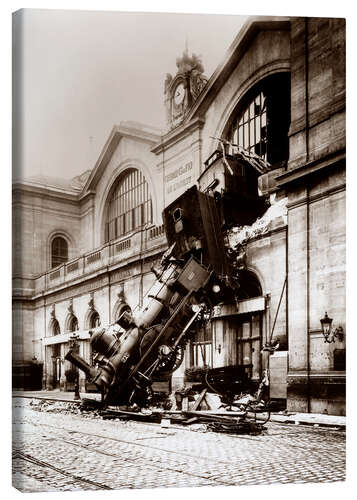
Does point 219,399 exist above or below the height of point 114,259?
below

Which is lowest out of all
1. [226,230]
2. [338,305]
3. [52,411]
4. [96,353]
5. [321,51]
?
[52,411]

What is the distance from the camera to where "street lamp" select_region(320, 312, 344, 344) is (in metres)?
8.37

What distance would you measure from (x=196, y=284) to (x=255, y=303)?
701 millimetres

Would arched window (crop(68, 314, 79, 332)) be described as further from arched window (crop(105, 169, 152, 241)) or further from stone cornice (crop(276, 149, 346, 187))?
stone cornice (crop(276, 149, 346, 187))

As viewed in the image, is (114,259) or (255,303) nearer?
(255,303)

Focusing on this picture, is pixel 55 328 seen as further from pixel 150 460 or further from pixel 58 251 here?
pixel 150 460

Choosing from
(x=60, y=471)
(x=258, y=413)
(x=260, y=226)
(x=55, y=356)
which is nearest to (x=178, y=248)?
(x=260, y=226)

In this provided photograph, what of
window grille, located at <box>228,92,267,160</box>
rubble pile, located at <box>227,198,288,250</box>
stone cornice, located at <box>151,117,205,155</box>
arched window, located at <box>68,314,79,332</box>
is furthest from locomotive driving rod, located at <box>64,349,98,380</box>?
window grille, located at <box>228,92,267,160</box>

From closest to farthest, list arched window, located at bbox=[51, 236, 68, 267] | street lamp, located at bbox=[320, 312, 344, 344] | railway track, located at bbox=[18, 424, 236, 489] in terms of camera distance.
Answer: railway track, located at bbox=[18, 424, 236, 489] < street lamp, located at bbox=[320, 312, 344, 344] < arched window, located at bbox=[51, 236, 68, 267]

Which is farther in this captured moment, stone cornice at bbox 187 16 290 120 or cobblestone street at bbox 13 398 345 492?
stone cornice at bbox 187 16 290 120

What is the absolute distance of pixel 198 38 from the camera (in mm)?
8539

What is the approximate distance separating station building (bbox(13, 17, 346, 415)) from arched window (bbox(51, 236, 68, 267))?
0.02m

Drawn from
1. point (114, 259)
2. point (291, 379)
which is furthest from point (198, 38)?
point (291, 379)
